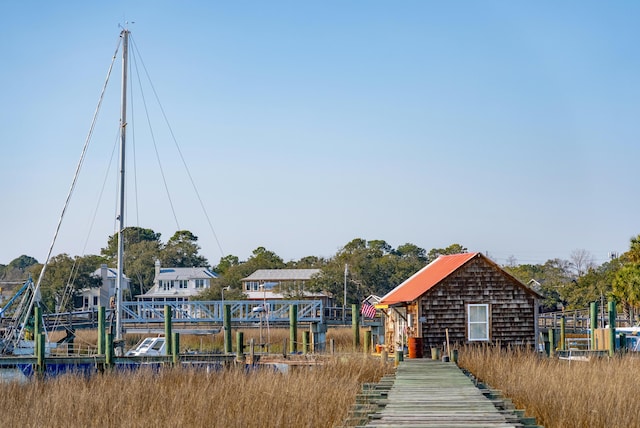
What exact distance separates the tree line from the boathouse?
69.7ft

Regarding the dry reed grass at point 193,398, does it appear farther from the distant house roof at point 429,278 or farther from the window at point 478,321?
the window at point 478,321

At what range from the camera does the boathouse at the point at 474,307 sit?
30.9 metres

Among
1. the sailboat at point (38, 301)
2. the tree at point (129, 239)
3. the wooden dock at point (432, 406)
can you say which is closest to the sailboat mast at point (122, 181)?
the sailboat at point (38, 301)

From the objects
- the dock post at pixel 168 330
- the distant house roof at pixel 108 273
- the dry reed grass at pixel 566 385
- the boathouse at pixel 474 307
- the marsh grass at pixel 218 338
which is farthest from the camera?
the distant house roof at pixel 108 273

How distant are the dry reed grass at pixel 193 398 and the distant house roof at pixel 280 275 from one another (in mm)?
65211

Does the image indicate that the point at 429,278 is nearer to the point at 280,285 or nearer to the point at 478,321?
the point at 478,321

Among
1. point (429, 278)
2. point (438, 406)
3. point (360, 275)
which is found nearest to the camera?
point (438, 406)

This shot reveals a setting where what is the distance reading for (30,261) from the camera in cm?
15038

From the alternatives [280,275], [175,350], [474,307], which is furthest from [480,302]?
[280,275]

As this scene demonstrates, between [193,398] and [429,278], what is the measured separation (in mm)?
14591

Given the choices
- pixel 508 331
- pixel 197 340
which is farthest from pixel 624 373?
pixel 197 340

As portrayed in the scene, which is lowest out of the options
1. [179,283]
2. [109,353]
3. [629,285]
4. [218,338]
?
[218,338]

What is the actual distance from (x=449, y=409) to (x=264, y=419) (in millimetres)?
3726

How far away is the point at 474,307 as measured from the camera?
31.2 meters
